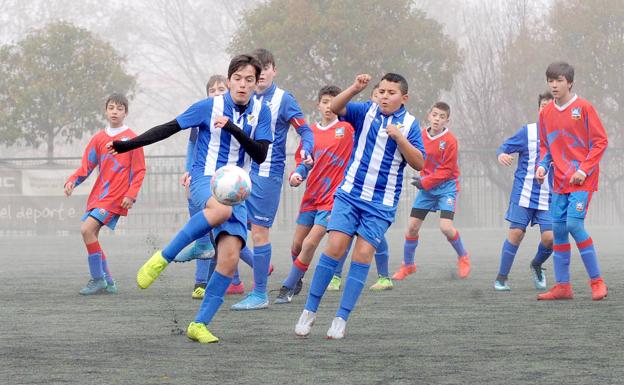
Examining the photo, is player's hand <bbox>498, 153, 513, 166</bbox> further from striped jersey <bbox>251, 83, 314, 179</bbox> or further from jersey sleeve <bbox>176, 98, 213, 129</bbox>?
jersey sleeve <bbox>176, 98, 213, 129</bbox>

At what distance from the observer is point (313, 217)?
32.2 ft

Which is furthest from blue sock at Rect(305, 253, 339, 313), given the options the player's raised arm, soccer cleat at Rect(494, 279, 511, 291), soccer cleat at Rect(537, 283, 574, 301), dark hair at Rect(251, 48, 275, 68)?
soccer cleat at Rect(494, 279, 511, 291)

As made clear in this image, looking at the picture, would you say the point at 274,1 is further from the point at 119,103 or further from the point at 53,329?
the point at 53,329

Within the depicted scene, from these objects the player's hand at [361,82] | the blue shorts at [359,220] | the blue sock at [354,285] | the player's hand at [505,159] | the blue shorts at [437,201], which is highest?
the player's hand at [361,82]

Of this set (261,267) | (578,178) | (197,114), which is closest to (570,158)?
(578,178)

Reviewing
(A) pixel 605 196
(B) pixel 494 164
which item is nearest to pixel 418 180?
(B) pixel 494 164

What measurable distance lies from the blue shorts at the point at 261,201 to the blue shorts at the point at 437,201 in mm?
3074

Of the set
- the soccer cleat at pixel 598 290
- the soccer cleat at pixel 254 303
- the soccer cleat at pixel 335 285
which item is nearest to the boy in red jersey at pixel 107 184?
the soccer cleat at pixel 254 303

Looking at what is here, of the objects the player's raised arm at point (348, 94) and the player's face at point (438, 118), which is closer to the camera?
the player's raised arm at point (348, 94)

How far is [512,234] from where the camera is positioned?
10328 mm

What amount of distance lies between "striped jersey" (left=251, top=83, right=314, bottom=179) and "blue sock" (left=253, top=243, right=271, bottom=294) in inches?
23.3

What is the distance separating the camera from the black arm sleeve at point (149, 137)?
6.56 meters

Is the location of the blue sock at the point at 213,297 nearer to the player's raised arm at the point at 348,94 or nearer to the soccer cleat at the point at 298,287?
the player's raised arm at the point at 348,94

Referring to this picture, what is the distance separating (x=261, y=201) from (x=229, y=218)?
2.27m
